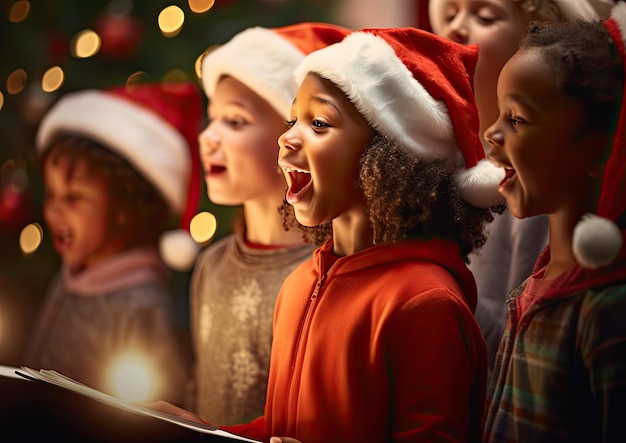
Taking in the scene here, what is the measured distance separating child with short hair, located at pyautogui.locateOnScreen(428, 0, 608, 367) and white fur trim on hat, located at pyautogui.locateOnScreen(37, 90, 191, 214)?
892mm

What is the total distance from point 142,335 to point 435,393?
43.0 inches

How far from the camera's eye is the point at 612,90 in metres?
1.30

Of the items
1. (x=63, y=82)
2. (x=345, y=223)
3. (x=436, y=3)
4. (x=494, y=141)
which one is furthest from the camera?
(x=63, y=82)

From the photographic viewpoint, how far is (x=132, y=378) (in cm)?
223

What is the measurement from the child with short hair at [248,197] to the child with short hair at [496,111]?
34cm

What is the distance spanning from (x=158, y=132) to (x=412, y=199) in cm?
102

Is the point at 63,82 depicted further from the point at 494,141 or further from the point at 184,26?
the point at 494,141

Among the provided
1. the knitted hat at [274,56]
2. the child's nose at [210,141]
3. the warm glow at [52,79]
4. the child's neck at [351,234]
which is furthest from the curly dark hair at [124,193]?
the child's neck at [351,234]

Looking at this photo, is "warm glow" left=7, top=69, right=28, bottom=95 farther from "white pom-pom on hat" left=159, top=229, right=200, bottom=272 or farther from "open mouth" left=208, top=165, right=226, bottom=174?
"open mouth" left=208, top=165, right=226, bottom=174

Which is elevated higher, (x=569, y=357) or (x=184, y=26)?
(x=184, y=26)

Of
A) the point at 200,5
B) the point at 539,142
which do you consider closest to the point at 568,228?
the point at 539,142

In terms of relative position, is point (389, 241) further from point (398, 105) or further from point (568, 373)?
point (568, 373)

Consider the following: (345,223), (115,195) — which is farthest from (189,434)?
(115,195)

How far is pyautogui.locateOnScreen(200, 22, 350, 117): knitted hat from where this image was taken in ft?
5.95
